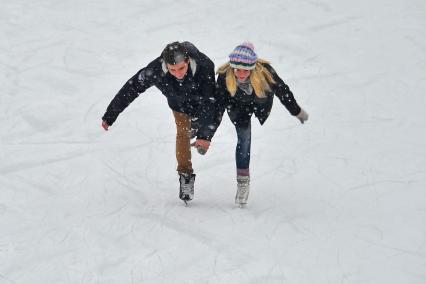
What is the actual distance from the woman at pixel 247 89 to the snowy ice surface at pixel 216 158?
3.58 ft

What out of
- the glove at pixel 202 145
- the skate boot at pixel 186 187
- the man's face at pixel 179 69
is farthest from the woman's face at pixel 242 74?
the skate boot at pixel 186 187

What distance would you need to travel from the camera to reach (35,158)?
21.6ft

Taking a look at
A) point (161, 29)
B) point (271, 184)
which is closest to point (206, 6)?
point (161, 29)

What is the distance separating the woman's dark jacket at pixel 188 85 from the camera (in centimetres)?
486

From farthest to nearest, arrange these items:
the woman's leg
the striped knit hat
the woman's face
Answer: the woman's leg
the woman's face
the striped knit hat

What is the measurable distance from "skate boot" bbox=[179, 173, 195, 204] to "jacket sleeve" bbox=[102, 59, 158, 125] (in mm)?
952

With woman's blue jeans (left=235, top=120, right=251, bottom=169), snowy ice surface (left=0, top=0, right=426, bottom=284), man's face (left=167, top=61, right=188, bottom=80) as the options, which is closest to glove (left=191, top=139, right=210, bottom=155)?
woman's blue jeans (left=235, top=120, right=251, bottom=169)

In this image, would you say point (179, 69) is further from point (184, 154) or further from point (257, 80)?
point (184, 154)

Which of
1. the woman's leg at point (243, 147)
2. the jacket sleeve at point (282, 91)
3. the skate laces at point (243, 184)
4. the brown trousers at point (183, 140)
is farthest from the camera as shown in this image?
the skate laces at point (243, 184)

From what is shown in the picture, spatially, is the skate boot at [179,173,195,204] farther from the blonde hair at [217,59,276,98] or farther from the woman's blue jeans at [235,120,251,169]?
the blonde hair at [217,59,276,98]

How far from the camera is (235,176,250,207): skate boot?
17.9ft

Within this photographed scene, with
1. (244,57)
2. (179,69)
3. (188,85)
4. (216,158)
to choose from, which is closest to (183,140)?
(188,85)

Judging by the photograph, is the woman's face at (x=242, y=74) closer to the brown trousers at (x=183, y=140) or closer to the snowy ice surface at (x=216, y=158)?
the brown trousers at (x=183, y=140)

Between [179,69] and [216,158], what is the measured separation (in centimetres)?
229
